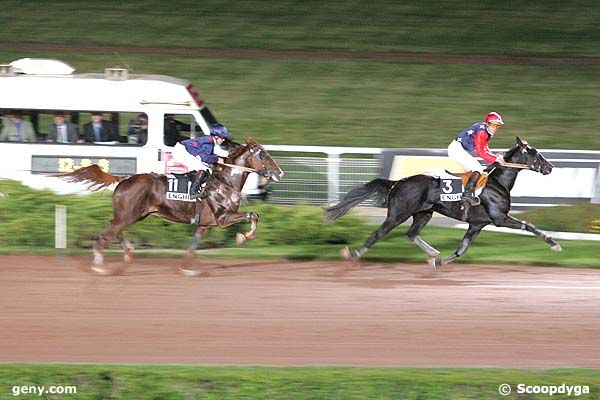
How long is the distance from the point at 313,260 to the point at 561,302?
3382 millimetres

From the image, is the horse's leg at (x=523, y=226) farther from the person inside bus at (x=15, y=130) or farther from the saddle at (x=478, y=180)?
the person inside bus at (x=15, y=130)

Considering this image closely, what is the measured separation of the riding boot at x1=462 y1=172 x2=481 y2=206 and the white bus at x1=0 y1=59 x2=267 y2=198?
11.8 feet

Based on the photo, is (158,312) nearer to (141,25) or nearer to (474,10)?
(141,25)

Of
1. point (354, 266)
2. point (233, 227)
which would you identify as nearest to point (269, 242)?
point (233, 227)

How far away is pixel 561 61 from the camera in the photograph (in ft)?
85.3

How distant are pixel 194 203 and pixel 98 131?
3.47 metres

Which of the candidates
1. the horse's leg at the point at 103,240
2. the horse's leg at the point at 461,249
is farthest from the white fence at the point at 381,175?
the horse's leg at the point at 103,240

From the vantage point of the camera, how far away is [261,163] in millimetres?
13188

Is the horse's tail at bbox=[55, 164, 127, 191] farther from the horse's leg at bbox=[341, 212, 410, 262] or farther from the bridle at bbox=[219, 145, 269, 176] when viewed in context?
the horse's leg at bbox=[341, 212, 410, 262]

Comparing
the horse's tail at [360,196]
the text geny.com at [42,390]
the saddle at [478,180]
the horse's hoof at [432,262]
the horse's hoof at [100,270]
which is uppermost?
the saddle at [478,180]

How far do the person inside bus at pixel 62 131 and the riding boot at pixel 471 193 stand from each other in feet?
19.4

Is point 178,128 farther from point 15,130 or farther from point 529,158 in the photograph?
point 529,158

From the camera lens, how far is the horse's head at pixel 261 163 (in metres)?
13.2

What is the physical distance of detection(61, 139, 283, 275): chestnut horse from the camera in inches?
514
